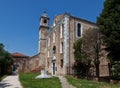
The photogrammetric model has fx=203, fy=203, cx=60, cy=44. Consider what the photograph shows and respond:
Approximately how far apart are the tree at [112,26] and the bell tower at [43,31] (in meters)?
30.5

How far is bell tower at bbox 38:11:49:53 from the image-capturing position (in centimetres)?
5428

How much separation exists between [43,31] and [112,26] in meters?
33.6

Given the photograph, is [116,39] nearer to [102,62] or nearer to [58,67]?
[102,62]

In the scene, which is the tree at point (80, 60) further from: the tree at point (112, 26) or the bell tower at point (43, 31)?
the bell tower at point (43, 31)

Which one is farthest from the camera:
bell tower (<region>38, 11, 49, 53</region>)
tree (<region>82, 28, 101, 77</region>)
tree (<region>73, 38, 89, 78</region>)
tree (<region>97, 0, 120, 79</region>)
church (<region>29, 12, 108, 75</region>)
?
bell tower (<region>38, 11, 49, 53</region>)

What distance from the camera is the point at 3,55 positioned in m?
36.3

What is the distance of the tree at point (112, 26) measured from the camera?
898 inches

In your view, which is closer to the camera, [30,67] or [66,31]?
[66,31]

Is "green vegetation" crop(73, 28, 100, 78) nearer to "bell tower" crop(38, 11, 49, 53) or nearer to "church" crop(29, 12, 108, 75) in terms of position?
"church" crop(29, 12, 108, 75)

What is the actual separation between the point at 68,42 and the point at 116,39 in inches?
530

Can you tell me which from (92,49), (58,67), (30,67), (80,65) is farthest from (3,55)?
(30,67)

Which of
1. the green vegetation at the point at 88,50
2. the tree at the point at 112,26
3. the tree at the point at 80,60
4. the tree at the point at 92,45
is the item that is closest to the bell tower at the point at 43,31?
the tree at the point at 80,60

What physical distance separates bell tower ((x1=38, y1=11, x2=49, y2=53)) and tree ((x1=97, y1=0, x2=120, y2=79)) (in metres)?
30.5

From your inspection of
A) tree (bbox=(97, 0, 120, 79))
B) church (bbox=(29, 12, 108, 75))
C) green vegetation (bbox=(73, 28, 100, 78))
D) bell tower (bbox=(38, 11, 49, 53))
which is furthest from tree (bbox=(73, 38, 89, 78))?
bell tower (bbox=(38, 11, 49, 53))
